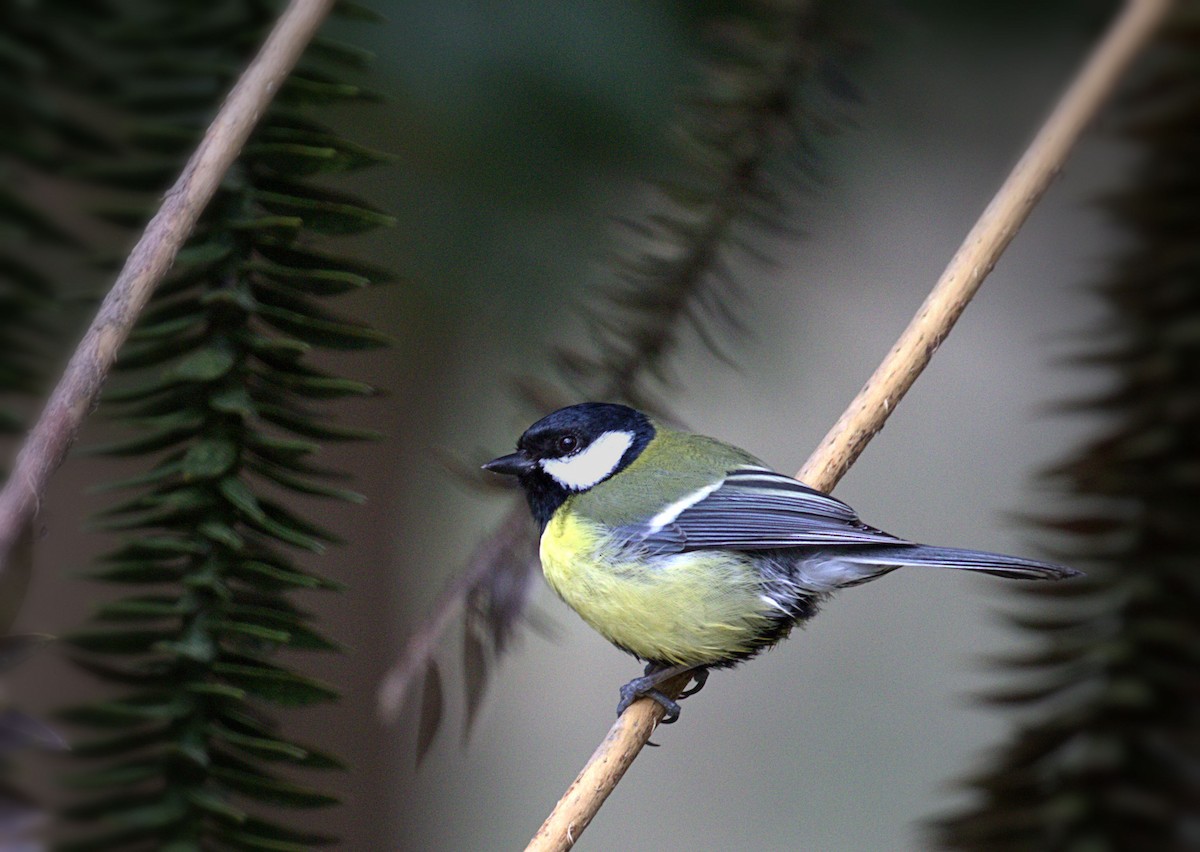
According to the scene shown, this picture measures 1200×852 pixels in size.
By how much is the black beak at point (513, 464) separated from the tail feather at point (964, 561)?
189 mm

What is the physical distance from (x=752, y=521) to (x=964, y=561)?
0.17 meters

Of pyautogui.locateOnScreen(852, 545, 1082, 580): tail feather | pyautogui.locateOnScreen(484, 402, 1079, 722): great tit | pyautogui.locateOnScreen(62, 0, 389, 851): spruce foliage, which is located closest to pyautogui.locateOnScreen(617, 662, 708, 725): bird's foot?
pyautogui.locateOnScreen(484, 402, 1079, 722): great tit

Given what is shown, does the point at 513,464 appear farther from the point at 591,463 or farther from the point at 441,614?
the point at 441,614

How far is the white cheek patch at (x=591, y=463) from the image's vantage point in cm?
69

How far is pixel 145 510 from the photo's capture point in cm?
27

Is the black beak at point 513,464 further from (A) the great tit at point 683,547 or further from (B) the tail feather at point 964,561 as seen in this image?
(B) the tail feather at point 964,561

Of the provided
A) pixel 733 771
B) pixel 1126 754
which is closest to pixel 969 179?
pixel 1126 754

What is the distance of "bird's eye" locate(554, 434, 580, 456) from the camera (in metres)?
0.67

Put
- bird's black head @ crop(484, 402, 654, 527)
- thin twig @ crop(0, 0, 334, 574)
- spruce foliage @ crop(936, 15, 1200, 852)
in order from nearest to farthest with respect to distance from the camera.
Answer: thin twig @ crop(0, 0, 334, 574) < spruce foliage @ crop(936, 15, 1200, 852) < bird's black head @ crop(484, 402, 654, 527)

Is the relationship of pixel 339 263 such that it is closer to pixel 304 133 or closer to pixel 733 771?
pixel 304 133

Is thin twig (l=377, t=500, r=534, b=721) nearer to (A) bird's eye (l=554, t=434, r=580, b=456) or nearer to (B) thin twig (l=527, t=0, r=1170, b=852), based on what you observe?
(B) thin twig (l=527, t=0, r=1170, b=852)

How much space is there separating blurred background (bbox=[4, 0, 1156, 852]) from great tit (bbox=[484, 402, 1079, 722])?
4 cm

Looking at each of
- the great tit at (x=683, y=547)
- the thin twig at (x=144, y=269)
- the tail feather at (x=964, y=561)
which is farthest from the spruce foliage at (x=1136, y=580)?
the thin twig at (x=144, y=269)

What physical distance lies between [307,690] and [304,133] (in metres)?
0.15
